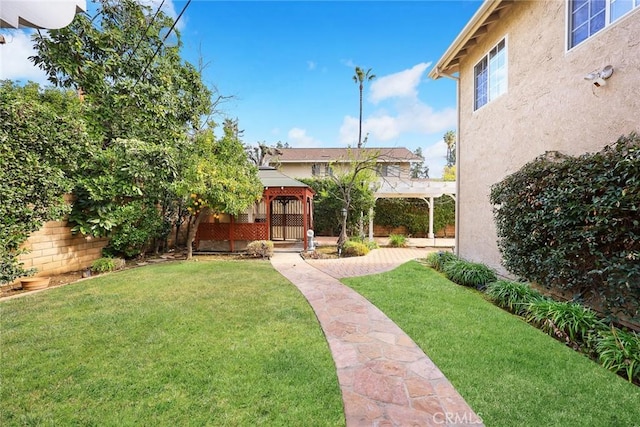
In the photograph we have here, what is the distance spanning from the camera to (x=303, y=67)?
13445 mm

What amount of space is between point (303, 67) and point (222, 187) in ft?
25.4

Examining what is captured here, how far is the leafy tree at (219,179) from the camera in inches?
372

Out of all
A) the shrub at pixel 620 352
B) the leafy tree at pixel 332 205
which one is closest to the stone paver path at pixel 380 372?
the shrub at pixel 620 352

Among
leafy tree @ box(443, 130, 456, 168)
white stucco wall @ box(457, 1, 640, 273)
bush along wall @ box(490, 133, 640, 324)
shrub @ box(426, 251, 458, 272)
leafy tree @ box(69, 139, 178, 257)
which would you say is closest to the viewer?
bush along wall @ box(490, 133, 640, 324)

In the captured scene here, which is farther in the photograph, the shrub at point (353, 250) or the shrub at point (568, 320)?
the shrub at point (353, 250)

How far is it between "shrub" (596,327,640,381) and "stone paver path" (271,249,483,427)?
2.08 metres

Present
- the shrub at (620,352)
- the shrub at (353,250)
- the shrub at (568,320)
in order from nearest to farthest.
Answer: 1. the shrub at (620,352)
2. the shrub at (568,320)
3. the shrub at (353,250)

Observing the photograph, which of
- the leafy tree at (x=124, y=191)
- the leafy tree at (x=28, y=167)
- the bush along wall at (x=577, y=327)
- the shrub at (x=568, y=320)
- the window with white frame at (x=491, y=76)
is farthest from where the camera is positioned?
the leafy tree at (x=124, y=191)

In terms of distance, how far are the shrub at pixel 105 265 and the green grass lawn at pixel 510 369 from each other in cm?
811

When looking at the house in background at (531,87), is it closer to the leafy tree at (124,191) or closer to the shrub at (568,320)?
the shrub at (568,320)

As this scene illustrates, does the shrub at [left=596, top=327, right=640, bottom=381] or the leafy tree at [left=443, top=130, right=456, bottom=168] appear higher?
the leafy tree at [left=443, top=130, right=456, bottom=168]

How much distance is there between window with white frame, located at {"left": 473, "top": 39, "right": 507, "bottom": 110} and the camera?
7.26 metres

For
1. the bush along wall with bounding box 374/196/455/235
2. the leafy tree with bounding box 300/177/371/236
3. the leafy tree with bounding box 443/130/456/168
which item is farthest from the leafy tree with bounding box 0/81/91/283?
the leafy tree with bounding box 443/130/456/168

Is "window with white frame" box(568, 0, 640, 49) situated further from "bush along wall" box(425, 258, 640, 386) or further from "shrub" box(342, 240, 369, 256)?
"shrub" box(342, 240, 369, 256)
